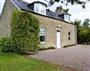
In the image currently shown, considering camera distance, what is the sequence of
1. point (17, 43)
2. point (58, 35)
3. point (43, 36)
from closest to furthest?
1. point (17, 43)
2. point (43, 36)
3. point (58, 35)

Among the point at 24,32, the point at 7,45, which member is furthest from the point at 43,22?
the point at 7,45

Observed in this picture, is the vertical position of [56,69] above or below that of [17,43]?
below

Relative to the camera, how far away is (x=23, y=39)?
16406mm

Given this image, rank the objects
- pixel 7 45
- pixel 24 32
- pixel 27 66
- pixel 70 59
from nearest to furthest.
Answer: pixel 27 66, pixel 70 59, pixel 24 32, pixel 7 45

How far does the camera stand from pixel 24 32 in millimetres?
16609

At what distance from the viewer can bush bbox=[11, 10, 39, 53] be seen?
1640 centimetres

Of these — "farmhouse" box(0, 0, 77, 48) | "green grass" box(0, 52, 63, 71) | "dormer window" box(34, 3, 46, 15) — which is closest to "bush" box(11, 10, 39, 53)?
"farmhouse" box(0, 0, 77, 48)

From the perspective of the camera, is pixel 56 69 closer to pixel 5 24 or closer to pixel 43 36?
pixel 43 36

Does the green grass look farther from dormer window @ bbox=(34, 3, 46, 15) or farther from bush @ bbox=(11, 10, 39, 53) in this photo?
dormer window @ bbox=(34, 3, 46, 15)

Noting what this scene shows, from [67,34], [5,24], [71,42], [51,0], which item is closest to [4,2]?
[5,24]

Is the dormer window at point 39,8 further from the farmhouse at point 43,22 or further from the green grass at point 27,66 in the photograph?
the green grass at point 27,66

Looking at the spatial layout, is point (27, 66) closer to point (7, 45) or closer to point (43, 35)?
point (7, 45)

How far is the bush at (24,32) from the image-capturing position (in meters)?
16.4

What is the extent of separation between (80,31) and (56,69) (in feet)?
87.7
